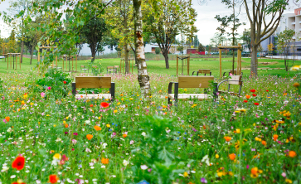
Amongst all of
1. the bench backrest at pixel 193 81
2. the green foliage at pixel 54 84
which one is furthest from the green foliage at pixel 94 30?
the bench backrest at pixel 193 81

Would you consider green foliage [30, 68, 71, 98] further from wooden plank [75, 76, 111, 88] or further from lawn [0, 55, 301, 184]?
lawn [0, 55, 301, 184]

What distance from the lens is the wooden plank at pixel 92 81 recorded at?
241 inches

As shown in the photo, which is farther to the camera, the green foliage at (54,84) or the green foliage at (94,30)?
the green foliage at (94,30)

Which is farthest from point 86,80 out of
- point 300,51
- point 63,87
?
point 300,51

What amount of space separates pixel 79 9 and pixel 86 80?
1.79 metres

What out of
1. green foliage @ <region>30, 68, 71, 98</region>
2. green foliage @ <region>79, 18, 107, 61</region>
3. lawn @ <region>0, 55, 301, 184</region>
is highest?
green foliage @ <region>79, 18, 107, 61</region>

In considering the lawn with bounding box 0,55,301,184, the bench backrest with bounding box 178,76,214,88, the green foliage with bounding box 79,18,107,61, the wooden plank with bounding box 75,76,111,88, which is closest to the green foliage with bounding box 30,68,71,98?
the wooden plank with bounding box 75,76,111,88

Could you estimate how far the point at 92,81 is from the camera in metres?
6.17

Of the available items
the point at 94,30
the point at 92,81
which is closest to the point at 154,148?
the point at 92,81

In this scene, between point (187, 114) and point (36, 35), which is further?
point (36, 35)

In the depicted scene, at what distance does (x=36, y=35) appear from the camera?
4375cm

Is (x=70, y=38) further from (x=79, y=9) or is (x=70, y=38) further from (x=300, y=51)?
(x=300, y=51)

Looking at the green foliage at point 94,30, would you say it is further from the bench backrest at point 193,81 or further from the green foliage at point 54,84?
the bench backrest at point 193,81

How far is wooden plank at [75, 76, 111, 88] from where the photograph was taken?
20.0ft
